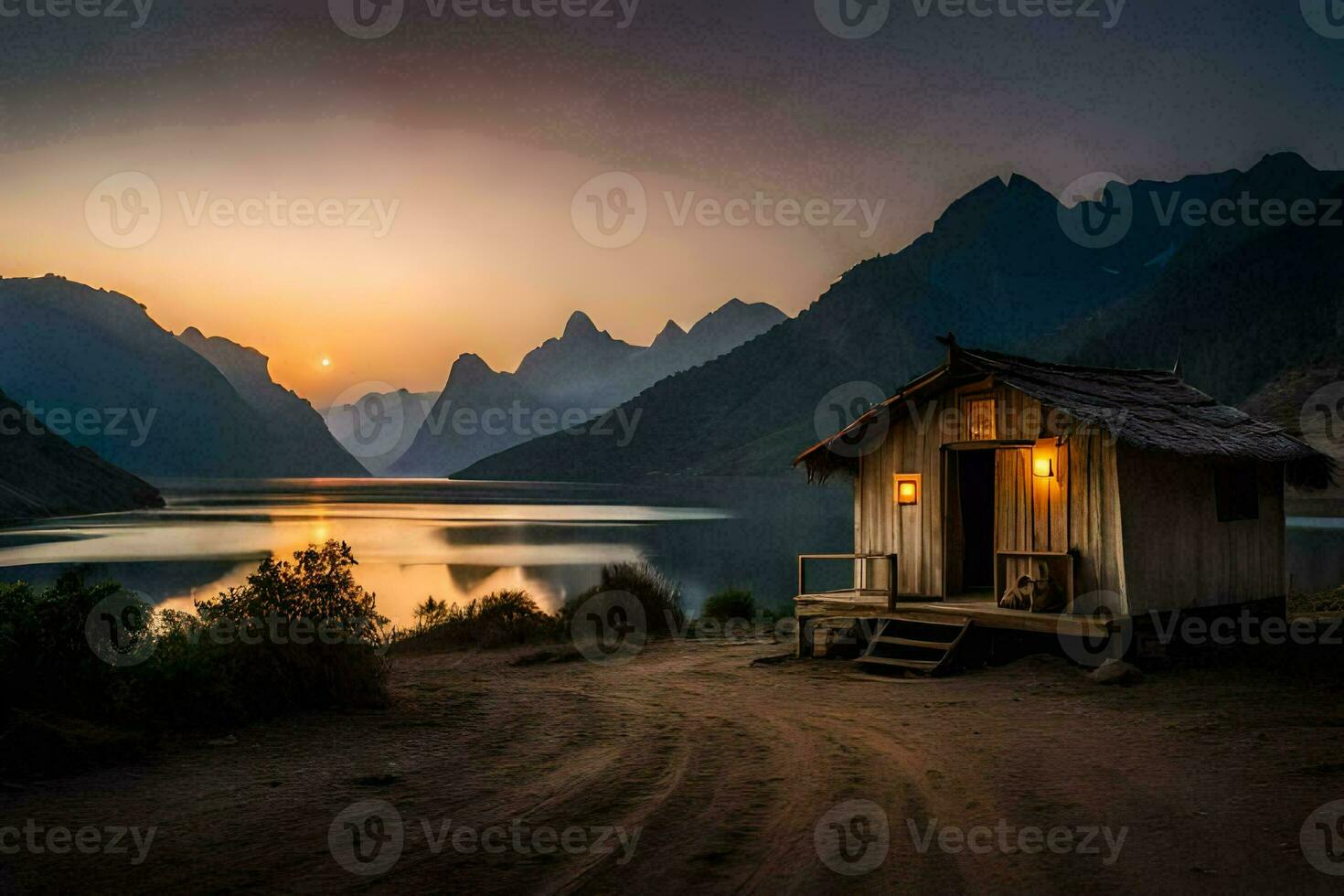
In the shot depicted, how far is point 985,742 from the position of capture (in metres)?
8.34

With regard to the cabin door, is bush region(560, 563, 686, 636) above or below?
below

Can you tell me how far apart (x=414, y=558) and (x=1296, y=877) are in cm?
4276

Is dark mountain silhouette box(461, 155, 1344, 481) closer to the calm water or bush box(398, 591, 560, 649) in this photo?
the calm water

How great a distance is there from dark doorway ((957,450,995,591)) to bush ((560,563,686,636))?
571 cm

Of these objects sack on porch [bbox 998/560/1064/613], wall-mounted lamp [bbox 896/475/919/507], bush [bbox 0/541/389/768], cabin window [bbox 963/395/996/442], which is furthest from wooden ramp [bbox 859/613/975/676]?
bush [bbox 0/541/389/768]

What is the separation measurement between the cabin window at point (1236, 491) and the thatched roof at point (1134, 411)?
45 cm

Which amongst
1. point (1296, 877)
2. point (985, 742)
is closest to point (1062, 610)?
point (985, 742)

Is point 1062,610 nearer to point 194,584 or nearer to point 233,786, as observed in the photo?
point 233,786

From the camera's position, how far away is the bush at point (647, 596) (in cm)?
1878

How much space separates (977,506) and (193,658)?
13.5 metres

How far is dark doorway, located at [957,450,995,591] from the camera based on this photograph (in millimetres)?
17375

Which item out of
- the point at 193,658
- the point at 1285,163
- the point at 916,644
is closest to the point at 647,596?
the point at 916,644

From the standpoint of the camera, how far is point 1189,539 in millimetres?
13508

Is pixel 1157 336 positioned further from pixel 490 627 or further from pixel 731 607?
pixel 490 627
